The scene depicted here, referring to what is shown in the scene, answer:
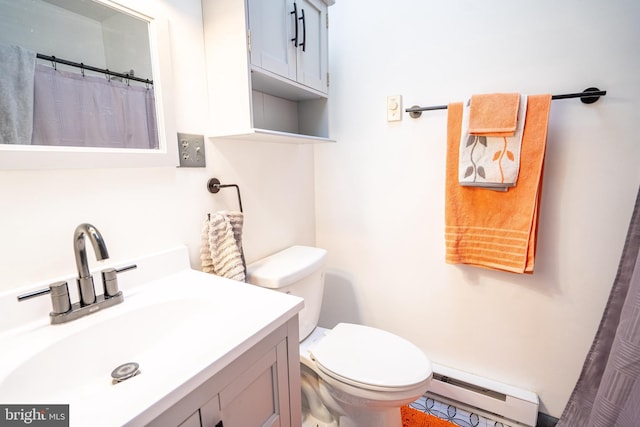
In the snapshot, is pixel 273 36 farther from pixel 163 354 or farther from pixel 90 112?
pixel 163 354

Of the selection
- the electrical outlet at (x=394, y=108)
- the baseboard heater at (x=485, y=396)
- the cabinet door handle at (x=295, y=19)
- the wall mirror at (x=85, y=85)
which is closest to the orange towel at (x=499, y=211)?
the electrical outlet at (x=394, y=108)

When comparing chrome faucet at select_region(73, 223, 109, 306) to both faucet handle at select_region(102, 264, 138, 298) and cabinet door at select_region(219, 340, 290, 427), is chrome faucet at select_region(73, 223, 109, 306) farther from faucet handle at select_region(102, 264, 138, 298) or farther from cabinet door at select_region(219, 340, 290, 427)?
cabinet door at select_region(219, 340, 290, 427)

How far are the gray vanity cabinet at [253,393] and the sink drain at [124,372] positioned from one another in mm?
189

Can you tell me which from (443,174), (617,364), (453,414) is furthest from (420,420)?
(443,174)

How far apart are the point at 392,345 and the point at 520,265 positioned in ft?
1.95

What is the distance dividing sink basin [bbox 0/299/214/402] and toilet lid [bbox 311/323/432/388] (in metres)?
0.53

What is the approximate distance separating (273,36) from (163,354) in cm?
105

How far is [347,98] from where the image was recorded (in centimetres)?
152

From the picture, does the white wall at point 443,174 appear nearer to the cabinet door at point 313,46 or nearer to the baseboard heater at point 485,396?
the baseboard heater at point 485,396

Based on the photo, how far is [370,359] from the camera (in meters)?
1.10

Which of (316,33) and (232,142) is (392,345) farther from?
(316,33)

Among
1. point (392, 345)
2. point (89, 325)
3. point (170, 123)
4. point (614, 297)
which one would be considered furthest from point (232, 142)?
point (614, 297)

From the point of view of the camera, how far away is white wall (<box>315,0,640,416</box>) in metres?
1.08

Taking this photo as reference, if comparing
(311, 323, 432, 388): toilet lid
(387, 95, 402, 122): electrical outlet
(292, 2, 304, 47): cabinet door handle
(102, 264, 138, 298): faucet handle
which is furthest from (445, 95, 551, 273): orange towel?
(102, 264, 138, 298): faucet handle
